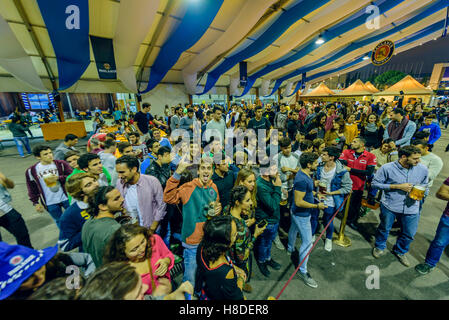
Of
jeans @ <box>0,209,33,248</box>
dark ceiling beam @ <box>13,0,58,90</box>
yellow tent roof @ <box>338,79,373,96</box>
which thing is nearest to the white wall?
dark ceiling beam @ <box>13,0,58,90</box>

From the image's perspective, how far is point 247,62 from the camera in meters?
15.4

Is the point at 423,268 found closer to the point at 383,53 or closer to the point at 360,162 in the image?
the point at 360,162

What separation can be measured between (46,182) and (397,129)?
27.3 feet

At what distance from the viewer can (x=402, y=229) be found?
9.73 feet

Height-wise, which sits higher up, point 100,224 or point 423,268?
point 100,224

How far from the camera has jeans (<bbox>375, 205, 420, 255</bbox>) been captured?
9.33 ft

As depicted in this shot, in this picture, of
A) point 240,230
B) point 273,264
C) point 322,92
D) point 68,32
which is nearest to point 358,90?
point 322,92

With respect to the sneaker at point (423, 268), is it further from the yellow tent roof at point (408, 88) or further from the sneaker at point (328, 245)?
the yellow tent roof at point (408, 88)

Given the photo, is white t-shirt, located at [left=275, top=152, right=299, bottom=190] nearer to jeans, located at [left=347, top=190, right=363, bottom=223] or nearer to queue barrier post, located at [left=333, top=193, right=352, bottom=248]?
queue barrier post, located at [left=333, top=193, right=352, bottom=248]

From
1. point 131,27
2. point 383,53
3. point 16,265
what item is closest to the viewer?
point 16,265

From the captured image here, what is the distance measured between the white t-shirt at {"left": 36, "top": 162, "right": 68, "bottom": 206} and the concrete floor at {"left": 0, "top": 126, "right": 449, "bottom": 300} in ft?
3.35

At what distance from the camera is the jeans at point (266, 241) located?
8.84ft
